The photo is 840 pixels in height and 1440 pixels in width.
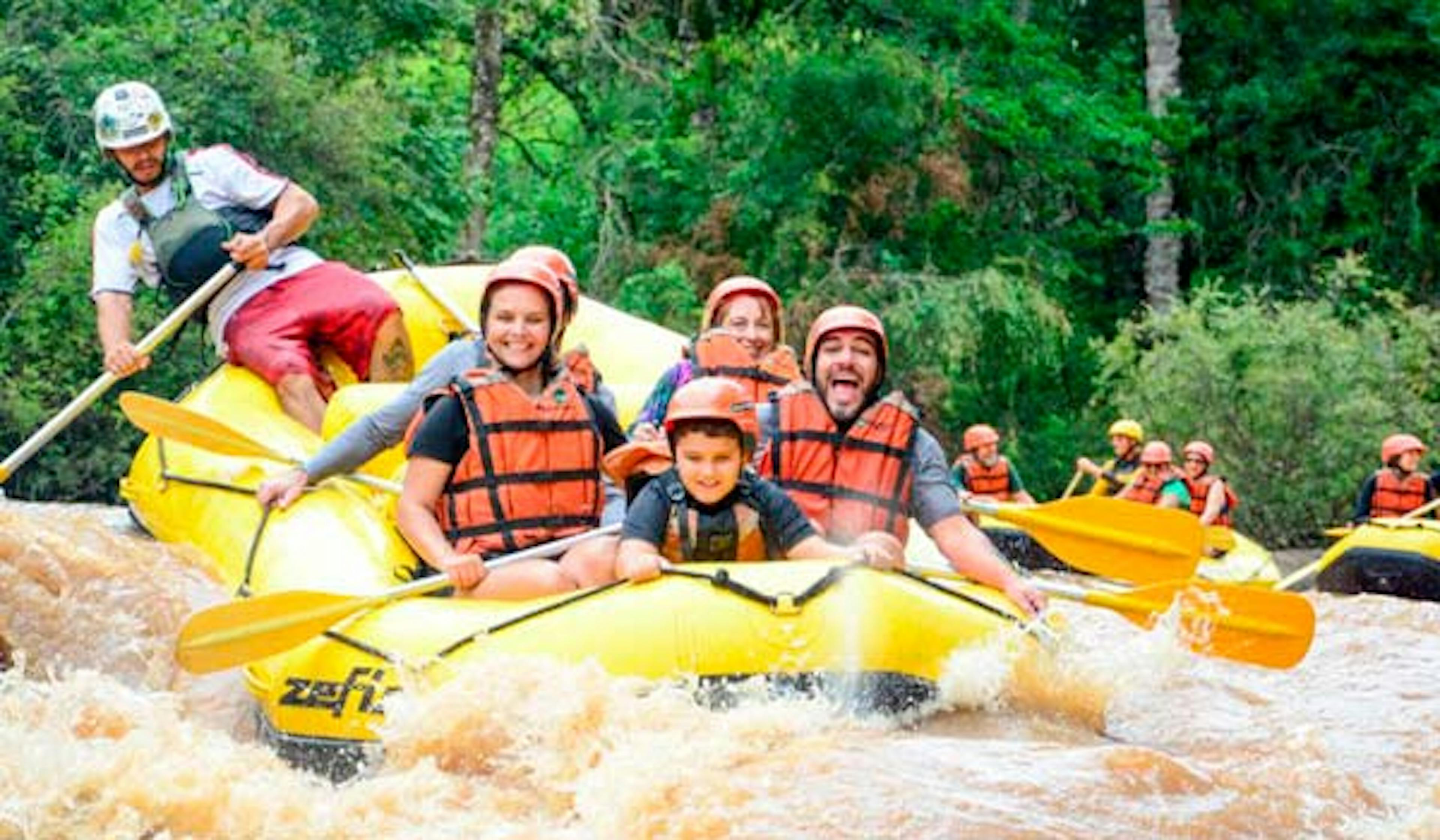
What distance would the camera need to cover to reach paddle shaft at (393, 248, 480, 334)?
8.18m

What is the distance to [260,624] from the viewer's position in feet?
18.3

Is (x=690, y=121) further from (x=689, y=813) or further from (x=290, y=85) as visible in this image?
(x=689, y=813)

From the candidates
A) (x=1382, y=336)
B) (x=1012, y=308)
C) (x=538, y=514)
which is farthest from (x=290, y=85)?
(x=1382, y=336)

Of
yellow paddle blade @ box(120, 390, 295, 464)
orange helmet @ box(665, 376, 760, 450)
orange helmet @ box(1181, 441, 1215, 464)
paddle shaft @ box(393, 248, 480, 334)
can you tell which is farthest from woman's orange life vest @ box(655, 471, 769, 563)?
orange helmet @ box(1181, 441, 1215, 464)

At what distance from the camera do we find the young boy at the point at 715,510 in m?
5.46

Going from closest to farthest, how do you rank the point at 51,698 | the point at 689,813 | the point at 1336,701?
the point at 689,813, the point at 51,698, the point at 1336,701

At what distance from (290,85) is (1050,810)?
366 inches

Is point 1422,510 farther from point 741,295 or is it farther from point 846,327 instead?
point 846,327

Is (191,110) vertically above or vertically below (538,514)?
above

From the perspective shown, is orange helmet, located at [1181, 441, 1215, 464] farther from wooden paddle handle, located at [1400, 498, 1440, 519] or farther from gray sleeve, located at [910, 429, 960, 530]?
gray sleeve, located at [910, 429, 960, 530]

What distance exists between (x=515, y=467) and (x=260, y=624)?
769mm

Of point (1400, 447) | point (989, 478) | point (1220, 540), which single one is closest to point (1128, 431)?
point (989, 478)

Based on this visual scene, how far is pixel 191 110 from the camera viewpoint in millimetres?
12555

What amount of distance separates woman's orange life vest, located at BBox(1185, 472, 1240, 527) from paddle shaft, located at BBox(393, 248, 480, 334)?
6989 mm
